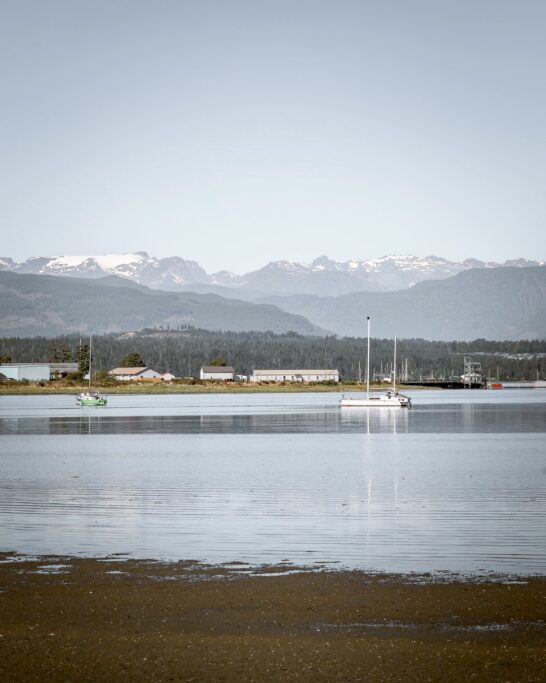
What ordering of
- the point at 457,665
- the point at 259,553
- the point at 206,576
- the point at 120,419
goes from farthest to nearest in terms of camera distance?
the point at 120,419
the point at 259,553
the point at 206,576
the point at 457,665

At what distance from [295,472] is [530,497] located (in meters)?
12.6

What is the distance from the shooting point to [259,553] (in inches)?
875

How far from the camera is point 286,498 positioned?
3359cm

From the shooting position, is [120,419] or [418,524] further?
[120,419]

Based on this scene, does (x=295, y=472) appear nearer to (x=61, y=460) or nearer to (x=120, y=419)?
(x=61, y=460)

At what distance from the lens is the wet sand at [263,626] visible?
12992 millimetres

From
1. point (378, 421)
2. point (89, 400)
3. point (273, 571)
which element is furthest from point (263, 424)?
point (273, 571)

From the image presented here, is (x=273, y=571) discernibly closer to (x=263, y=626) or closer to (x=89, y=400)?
(x=263, y=626)

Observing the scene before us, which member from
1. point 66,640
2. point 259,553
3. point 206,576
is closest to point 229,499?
point 259,553

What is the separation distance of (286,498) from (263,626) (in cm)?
1845

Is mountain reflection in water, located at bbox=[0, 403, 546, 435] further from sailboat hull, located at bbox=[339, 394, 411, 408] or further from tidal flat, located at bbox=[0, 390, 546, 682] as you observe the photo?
tidal flat, located at bbox=[0, 390, 546, 682]

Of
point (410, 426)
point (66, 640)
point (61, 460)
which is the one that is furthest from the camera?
point (410, 426)

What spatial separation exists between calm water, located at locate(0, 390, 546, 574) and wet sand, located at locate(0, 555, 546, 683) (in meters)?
2.57

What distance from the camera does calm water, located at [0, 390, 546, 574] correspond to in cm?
2269
